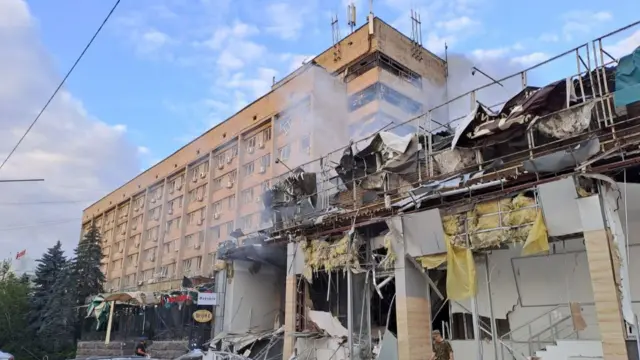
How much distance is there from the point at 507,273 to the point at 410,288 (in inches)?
103

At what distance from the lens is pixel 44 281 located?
3206cm

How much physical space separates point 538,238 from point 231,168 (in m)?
35.8

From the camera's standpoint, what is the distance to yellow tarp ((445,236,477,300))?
11148 mm

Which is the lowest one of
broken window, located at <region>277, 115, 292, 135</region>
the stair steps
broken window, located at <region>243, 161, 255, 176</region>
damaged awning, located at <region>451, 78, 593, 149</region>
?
the stair steps

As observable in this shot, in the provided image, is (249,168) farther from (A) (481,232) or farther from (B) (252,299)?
(A) (481,232)

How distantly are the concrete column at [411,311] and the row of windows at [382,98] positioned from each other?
21.2 meters

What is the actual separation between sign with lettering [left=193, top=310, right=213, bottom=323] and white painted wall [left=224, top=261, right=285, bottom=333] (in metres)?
0.76

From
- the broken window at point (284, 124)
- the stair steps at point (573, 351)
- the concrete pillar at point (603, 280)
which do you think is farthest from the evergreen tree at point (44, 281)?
the concrete pillar at point (603, 280)

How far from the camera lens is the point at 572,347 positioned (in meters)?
10.1

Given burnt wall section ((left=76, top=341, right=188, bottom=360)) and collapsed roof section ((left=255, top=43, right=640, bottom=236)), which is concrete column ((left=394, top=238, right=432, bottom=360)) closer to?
collapsed roof section ((left=255, top=43, right=640, bottom=236))

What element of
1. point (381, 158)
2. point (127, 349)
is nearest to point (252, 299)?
point (381, 158)

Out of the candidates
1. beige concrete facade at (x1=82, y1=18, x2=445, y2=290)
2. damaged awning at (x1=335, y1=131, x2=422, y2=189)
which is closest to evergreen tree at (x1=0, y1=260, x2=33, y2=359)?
beige concrete facade at (x1=82, y1=18, x2=445, y2=290)

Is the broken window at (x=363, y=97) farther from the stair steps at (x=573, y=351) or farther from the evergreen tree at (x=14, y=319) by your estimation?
the evergreen tree at (x=14, y=319)

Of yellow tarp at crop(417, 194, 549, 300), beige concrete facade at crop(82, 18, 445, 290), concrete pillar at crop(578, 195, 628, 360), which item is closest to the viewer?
concrete pillar at crop(578, 195, 628, 360)
